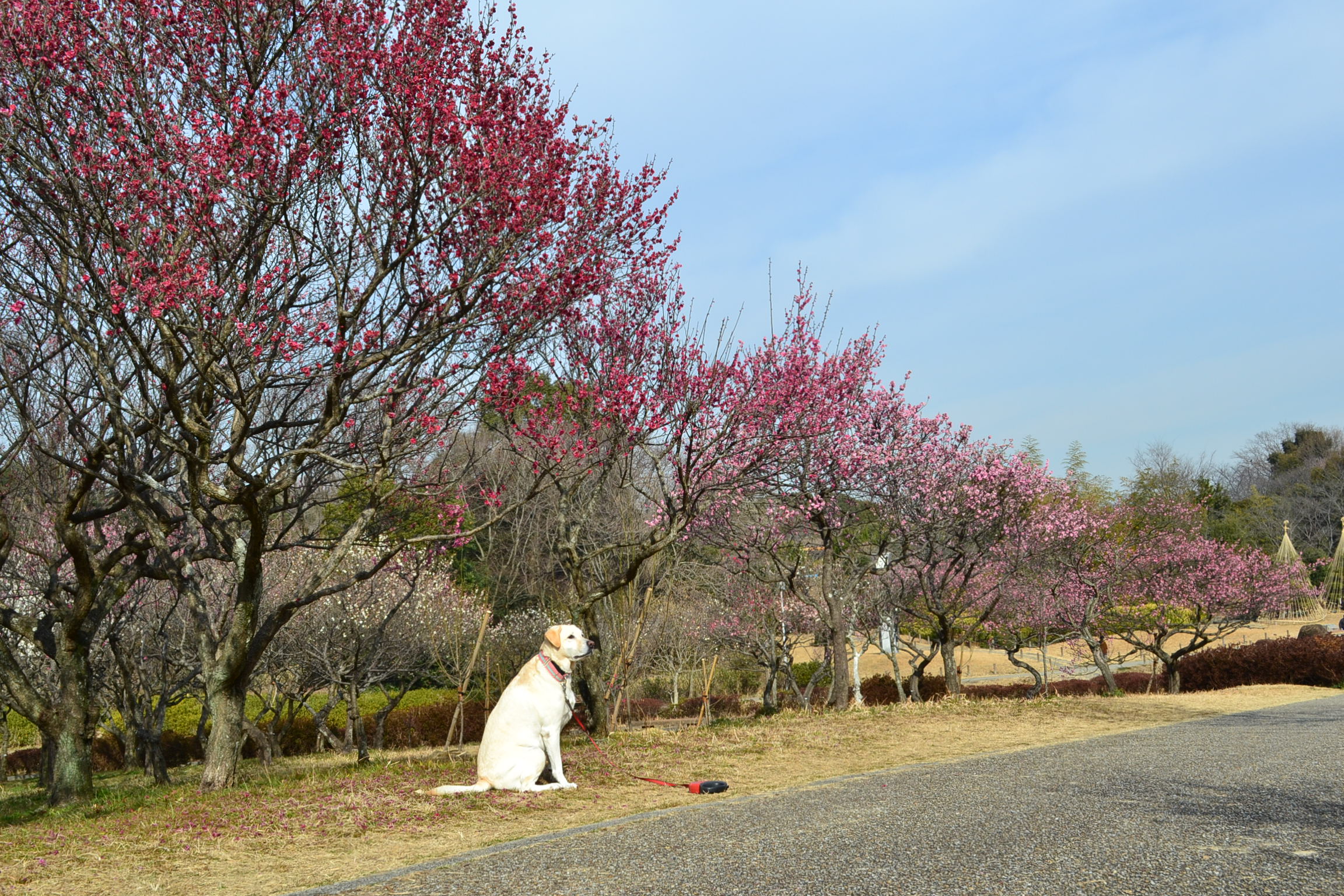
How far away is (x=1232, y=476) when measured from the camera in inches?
3019

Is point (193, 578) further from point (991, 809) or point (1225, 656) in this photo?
point (1225, 656)

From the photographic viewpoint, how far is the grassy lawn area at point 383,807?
5961 mm

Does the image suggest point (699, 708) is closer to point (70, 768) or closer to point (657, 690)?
point (657, 690)

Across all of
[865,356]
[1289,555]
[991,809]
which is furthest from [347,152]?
[1289,555]

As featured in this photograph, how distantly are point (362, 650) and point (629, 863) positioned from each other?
48.9 ft

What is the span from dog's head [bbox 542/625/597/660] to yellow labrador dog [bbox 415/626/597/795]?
0.17 ft

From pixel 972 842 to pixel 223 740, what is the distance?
743cm

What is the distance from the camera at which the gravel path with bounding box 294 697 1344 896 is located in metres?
4.75

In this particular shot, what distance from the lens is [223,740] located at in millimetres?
9453

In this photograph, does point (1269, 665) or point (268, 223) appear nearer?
point (268, 223)

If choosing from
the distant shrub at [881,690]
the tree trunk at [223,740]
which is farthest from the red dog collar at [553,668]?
the distant shrub at [881,690]

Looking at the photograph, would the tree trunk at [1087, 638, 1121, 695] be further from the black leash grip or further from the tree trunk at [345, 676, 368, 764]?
the black leash grip

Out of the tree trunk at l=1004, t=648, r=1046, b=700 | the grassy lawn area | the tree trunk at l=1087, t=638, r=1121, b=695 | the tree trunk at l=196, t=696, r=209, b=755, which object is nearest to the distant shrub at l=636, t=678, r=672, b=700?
the tree trunk at l=1004, t=648, r=1046, b=700

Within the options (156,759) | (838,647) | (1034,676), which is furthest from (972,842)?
(1034,676)
